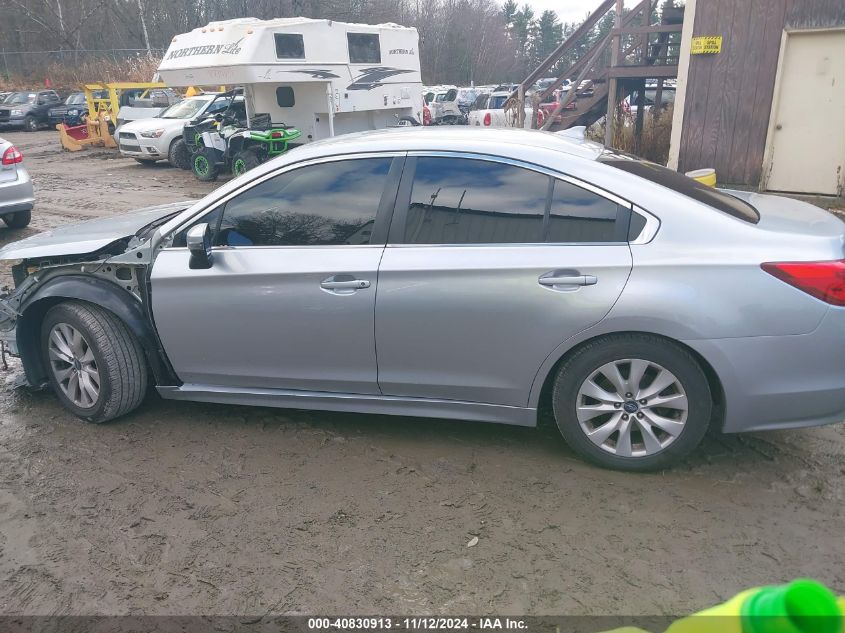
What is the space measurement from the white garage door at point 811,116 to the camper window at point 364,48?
892 cm

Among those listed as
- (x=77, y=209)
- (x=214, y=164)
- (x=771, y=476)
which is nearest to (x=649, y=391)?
(x=771, y=476)

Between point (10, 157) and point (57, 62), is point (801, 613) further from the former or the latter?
point (57, 62)

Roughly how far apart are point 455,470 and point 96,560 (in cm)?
170

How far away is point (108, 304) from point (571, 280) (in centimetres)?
261

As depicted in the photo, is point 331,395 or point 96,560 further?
point 331,395

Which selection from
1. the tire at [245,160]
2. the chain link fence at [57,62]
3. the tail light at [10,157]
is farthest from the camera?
the chain link fence at [57,62]

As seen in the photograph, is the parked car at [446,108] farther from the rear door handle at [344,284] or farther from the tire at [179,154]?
the rear door handle at [344,284]

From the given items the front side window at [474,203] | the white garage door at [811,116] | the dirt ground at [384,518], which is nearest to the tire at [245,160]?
the white garage door at [811,116]

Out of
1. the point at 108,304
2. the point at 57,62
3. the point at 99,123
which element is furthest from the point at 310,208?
the point at 57,62

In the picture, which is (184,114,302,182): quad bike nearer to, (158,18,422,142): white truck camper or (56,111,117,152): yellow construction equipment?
(158,18,422,142): white truck camper

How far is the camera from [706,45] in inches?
393

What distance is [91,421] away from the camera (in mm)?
4000

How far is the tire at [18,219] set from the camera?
9.41 meters

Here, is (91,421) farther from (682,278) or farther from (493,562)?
(682,278)
